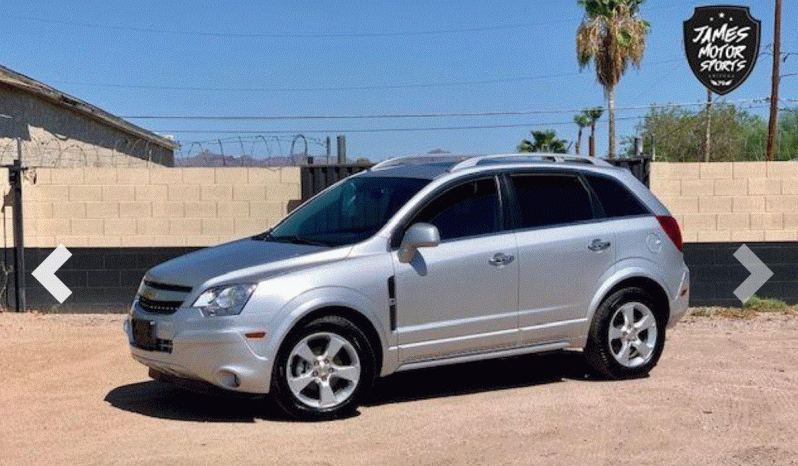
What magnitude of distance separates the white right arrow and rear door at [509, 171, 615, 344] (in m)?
5.10

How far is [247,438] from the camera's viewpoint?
21.4 ft

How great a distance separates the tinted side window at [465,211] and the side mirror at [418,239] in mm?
292

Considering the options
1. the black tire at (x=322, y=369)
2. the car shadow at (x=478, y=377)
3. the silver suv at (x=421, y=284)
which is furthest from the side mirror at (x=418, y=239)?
the car shadow at (x=478, y=377)

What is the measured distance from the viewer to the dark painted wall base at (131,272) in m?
12.7

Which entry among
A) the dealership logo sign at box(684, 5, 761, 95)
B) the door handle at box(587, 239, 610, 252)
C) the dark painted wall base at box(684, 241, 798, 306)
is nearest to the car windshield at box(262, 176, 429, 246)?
the door handle at box(587, 239, 610, 252)

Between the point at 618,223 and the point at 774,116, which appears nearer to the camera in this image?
the point at 618,223

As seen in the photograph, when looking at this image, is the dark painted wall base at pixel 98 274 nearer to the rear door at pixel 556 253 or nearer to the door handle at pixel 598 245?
the rear door at pixel 556 253

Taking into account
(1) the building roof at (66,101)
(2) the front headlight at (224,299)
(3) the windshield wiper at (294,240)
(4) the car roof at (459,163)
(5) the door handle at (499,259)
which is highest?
(1) the building roof at (66,101)

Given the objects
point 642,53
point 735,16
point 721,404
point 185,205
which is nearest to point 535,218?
point 721,404

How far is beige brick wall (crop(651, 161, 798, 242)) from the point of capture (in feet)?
42.1

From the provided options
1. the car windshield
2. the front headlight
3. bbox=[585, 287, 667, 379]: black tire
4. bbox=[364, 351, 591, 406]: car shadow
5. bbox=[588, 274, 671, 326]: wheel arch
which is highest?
the car windshield

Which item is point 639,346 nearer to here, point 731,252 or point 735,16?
point 731,252

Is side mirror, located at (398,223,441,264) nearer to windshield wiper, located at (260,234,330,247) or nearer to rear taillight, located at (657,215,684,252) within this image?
windshield wiper, located at (260,234,330,247)

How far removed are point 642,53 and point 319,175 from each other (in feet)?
80.9
